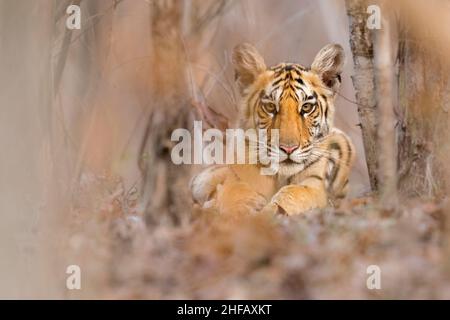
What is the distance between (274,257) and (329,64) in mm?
2405

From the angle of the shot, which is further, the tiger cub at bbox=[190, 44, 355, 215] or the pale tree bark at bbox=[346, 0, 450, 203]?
the pale tree bark at bbox=[346, 0, 450, 203]

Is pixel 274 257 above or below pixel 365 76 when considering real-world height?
below

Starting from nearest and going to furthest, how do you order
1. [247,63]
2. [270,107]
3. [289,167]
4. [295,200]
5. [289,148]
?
[295,200] < [289,148] < [289,167] < [270,107] < [247,63]

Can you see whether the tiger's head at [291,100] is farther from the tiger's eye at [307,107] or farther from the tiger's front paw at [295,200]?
the tiger's front paw at [295,200]

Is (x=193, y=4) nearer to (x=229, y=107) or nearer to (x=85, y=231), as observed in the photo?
(x=229, y=107)

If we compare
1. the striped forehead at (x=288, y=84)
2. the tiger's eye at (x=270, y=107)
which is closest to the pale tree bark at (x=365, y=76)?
the striped forehead at (x=288, y=84)

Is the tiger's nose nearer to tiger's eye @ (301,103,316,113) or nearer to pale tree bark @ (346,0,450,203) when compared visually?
tiger's eye @ (301,103,316,113)

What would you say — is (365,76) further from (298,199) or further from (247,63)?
(298,199)

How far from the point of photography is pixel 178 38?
7.57m

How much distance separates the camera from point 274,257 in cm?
617

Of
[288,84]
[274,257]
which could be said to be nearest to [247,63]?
[288,84]

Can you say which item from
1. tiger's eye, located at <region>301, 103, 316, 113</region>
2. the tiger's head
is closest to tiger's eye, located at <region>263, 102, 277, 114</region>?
the tiger's head

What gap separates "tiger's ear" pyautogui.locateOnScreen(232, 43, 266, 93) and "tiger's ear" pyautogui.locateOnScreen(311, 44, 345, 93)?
1.59 ft

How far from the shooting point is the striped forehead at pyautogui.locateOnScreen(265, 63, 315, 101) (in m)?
7.78
